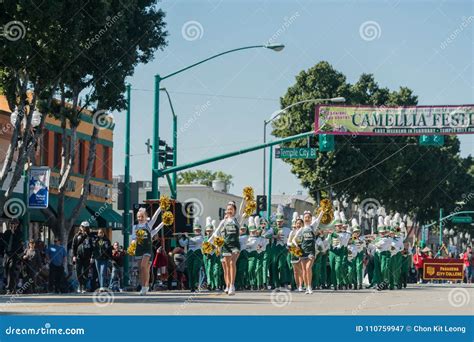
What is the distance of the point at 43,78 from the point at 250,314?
13.9 meters

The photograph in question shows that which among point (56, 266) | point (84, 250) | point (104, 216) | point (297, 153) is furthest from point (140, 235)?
point (104, 216)

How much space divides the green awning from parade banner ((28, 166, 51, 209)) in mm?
14898

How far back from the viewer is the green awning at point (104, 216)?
48.4 meters

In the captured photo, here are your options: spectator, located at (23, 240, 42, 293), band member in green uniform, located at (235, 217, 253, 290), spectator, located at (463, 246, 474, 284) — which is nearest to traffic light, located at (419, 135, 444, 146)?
spectator, located at (463, 246, 474, 284)

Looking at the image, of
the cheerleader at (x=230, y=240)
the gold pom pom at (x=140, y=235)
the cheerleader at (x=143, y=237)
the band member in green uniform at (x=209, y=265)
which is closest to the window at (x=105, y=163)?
the band member in green uniform at (x=209, y=265)

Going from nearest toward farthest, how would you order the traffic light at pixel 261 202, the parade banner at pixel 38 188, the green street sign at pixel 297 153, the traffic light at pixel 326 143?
the parade banner at pixel 38 188 < the traffic light at pixel 326 143 < the green street sign at pixel 297 153 < the traffic light at pixel 261 202

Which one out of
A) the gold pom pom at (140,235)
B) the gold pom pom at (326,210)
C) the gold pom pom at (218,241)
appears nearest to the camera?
the gold pom pom at (140,235)

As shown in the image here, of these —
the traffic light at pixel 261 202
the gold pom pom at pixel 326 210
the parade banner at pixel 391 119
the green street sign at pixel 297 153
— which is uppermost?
the parade banner at pixel 391 119

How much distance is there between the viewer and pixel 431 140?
46.4m

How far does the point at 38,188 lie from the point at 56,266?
393 cm

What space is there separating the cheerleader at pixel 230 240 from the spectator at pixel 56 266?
16.1 feet

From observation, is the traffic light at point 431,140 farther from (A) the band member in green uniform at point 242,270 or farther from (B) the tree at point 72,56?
(A) the band member in green uniform at point 242,270

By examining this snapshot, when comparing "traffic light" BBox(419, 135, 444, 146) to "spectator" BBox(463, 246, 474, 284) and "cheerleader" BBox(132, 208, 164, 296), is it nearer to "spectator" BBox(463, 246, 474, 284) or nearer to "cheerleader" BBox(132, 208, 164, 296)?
"spectator" BBox(463, 246, 474, 284)
